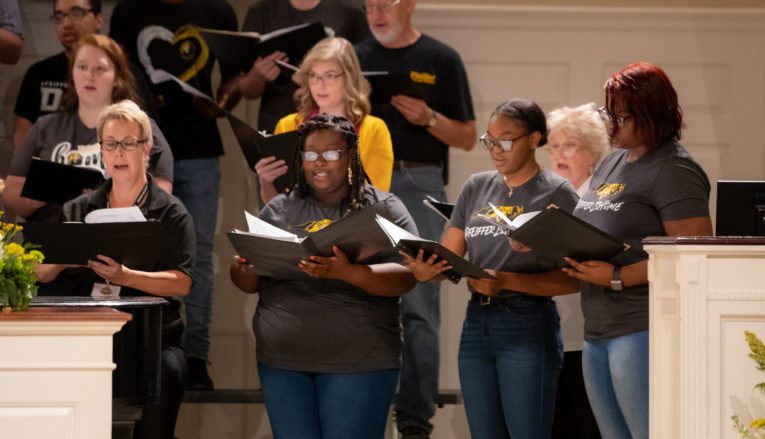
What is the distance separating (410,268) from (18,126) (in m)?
2.40

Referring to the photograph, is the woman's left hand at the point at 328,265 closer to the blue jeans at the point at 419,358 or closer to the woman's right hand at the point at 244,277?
the woman's right hand at the point at 244,277

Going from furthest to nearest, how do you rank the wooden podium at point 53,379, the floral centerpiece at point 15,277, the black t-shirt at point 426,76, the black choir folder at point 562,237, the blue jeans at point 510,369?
the black t-shirt at point 426,76 → the blue jeans at point 510,369 → the black choir folder at point 562,237 → the floral centerpiece at point 15,277 → the wooden podium at point 53,379

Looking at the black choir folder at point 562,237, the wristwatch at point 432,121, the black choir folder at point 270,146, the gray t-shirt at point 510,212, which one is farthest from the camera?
the wristwatch at point 432,121

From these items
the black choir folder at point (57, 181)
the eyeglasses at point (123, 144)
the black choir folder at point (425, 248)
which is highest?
the eyeglasses at point (123, 144)

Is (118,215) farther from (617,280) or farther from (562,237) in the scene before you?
(617,280)

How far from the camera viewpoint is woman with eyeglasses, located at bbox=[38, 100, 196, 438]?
149 inches

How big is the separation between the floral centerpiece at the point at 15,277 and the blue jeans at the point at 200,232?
196 cm

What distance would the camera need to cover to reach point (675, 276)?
2.85 m

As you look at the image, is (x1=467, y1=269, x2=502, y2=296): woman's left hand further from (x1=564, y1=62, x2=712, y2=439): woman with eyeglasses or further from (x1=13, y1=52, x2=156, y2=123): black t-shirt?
(x1=13, y1=52, x2=156, y2=123): black t-shirt

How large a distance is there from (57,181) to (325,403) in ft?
4.72

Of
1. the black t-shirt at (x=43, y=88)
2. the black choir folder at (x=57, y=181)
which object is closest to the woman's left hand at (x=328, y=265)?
the black choir folder at (x=57, y=181)

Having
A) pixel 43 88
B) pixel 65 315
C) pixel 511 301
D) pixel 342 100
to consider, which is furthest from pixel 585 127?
pixel 43 88

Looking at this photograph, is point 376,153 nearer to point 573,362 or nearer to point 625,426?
point 573,362

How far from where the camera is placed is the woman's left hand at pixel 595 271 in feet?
10.5
